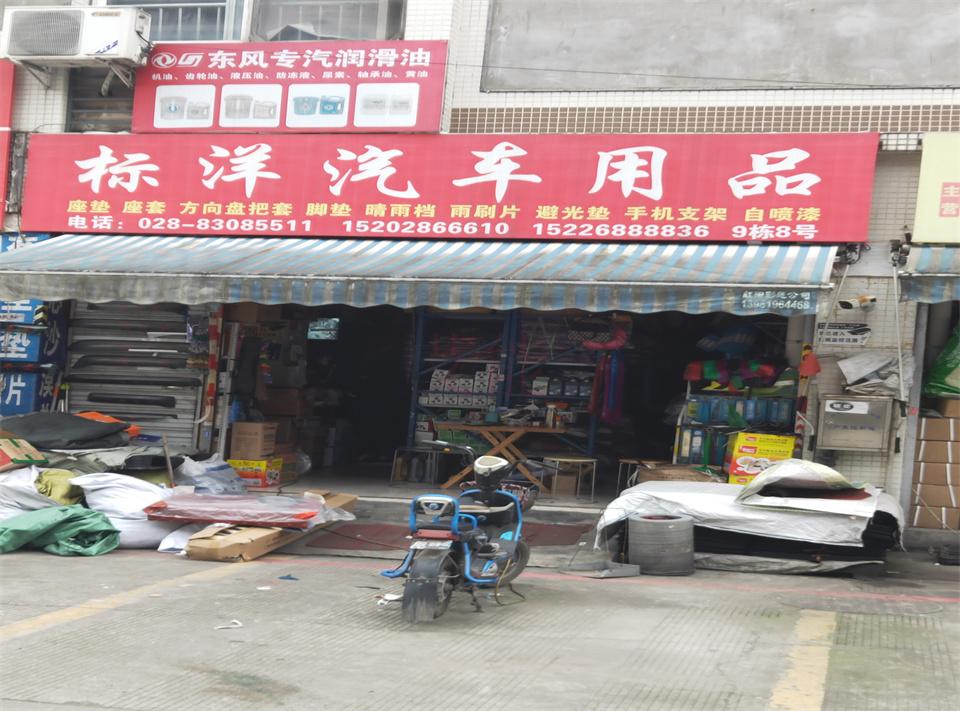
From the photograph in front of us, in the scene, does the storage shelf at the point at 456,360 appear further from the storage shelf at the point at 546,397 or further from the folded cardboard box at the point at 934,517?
the folded cardboard box at the point at 934,517

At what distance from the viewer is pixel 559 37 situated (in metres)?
12.4

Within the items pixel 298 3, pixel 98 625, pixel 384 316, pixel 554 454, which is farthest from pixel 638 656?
pixel 384 316

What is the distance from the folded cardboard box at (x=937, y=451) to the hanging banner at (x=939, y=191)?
81.1 inches

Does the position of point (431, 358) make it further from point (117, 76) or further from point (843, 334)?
point (843, 334)

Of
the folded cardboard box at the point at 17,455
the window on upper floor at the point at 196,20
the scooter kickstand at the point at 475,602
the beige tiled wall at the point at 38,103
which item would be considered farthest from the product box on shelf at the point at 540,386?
the beige tiled wall at the point at 38,103

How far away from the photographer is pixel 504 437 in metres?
13.6

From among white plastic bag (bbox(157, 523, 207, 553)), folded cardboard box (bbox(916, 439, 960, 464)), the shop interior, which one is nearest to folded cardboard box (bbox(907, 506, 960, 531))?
folded cardboard box (bbox(916, 439, 960, 464))

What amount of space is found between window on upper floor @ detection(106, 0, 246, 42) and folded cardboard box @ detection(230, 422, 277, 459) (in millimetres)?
4720

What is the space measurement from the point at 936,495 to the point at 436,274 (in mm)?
5606

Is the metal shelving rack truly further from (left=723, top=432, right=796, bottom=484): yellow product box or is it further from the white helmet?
the white helmet

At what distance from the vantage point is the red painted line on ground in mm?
8570

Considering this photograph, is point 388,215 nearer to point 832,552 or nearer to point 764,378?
point 764,378

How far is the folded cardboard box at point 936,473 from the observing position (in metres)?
11.2

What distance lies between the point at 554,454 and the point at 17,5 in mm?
8787
